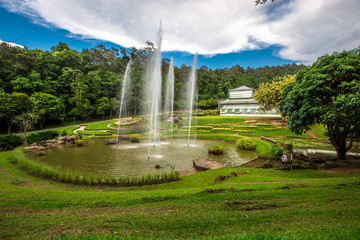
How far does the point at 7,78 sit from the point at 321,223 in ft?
186

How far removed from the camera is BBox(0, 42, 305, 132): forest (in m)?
36.6

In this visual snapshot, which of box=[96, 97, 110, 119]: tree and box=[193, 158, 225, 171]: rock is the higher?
box=[96, 97, 110, 119]: tree

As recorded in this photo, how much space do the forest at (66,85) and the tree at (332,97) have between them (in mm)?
36278

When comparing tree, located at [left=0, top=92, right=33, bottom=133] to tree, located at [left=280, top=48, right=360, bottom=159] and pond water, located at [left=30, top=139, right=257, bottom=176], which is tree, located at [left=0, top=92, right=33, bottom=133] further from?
tree, located at [left=280, top=48, right=360, bottom=159]

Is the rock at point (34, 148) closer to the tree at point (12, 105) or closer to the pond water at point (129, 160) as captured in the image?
the pond water at point (129, 160)

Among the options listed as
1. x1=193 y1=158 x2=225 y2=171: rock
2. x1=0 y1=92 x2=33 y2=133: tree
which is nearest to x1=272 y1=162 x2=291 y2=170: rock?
x1=193 y1=158 x2=225 y2=171: rock

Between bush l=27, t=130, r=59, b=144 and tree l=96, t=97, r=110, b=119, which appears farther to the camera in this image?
tree l=96, t=97, r=110, b=119

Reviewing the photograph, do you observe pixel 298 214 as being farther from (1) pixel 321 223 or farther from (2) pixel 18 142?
(2) pixel 18 142

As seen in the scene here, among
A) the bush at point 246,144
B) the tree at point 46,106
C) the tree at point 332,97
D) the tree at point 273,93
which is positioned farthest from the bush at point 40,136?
the tree at point 273,93

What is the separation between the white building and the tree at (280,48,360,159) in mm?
41509

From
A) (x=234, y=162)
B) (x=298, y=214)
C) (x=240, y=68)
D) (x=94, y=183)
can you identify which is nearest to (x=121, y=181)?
(x=94, y=183)

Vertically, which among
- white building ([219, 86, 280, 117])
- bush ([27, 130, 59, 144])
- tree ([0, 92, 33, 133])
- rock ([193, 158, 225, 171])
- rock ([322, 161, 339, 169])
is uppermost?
white building ([219, 86, 280, 117])

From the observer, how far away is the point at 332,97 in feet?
37.3

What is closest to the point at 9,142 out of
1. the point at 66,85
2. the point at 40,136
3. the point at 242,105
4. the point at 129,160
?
the point at 40,136
